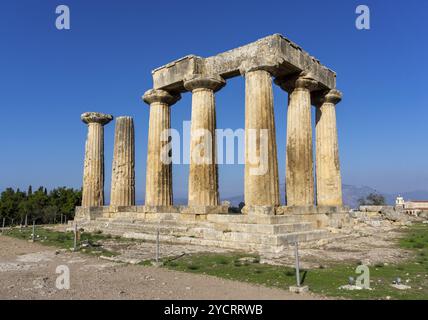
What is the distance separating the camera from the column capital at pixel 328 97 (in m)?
24.8

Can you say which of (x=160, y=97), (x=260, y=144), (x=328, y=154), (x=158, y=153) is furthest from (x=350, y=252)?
(x=160, y=97)

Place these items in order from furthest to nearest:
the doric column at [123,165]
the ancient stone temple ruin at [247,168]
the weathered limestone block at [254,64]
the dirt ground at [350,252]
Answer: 1. the doric column at [123,165]
2. the weathered limestone block at [254,64]
3. the ancient stone temple ruin at [247,168]
4. the dirt ground at [350,252]

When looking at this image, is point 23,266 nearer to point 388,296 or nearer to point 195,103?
point 388,296

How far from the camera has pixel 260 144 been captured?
18.7m

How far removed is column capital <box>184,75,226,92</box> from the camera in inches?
861

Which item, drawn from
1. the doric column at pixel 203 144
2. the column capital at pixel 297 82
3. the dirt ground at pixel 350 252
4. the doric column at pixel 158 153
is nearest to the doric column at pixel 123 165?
the doric column at pixel 158 153

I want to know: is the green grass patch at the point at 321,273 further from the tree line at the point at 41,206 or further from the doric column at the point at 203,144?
the tree line at the point at 41,206

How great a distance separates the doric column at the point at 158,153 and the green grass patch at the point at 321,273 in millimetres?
11218

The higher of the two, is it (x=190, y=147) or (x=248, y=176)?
(x=190, y=147)

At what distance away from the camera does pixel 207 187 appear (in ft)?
70.6

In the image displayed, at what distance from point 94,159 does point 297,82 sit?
17.5 metres

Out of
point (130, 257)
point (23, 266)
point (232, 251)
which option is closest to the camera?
point (23, 266)
